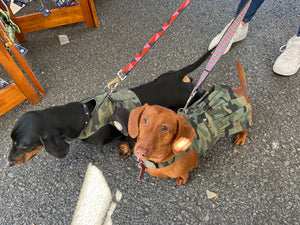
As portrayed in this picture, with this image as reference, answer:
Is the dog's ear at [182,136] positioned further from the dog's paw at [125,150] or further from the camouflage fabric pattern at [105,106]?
the dog's paw at [125,150]

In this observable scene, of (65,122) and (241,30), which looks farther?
(241,30)

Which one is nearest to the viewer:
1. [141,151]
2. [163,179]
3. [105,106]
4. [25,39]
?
[141,151]

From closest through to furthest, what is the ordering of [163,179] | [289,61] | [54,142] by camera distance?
[54,142] → [163,179] → [289,61]

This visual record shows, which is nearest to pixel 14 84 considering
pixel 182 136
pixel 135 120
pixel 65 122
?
pixel 65 122

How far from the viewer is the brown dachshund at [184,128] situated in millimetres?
999

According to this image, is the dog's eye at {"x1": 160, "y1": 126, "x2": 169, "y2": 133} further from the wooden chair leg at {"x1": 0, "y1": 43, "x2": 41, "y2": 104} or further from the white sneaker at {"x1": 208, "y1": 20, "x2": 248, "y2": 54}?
the white sneaker at {"x1": 208, "y1": 20, "x2": 248, "y2": 54}

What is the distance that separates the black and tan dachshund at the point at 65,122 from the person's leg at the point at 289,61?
3.31 ft

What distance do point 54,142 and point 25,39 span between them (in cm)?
181

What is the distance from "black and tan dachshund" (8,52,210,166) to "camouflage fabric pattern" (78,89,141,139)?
0.04 meters

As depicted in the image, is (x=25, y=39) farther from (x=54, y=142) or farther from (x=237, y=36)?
(x=237, y=36)

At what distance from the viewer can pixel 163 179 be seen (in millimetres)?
1581

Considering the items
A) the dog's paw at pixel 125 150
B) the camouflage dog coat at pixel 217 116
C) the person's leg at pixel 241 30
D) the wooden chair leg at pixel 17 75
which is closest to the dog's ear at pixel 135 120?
the camouflage dog coat at pixel 217 116

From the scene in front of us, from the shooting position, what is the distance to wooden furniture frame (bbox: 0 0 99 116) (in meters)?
1.76

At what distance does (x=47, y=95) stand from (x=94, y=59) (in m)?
0.59
